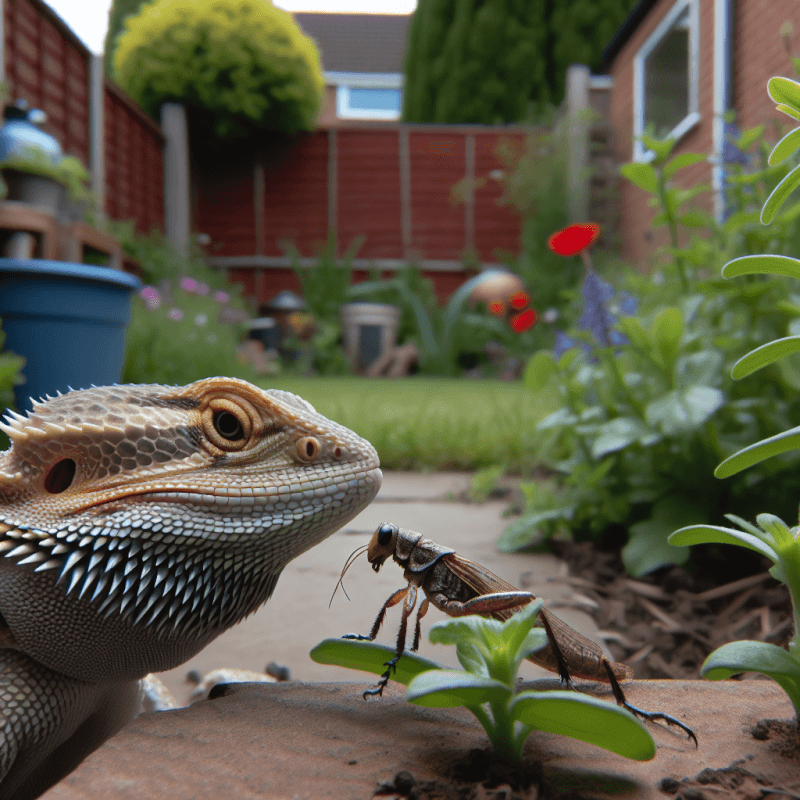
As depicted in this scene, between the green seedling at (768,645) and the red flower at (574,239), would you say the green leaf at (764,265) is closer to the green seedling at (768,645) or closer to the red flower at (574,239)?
the green seedling at (768,645)

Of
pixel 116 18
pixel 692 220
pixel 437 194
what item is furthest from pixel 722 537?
pixel 116 18

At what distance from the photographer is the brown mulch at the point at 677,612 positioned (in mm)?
1726

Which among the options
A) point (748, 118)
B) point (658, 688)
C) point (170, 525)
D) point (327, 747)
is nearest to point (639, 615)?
point (658, 688)

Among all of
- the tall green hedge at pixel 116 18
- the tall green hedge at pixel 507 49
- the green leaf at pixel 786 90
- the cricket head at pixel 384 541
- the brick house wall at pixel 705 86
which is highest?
the tall green hedge at pixel 116 18

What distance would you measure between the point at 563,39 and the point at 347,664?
579 inches

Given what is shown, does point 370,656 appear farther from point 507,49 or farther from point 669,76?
point 507,49

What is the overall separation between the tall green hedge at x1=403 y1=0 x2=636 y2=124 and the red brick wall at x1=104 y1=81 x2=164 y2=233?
7.27m

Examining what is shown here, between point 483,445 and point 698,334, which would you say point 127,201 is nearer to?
point 483,445

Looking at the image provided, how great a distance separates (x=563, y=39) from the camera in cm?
1325

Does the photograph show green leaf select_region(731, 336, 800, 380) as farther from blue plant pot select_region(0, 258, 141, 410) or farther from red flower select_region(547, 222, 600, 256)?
blue plant pot select_region(0, 258, 141, 410)

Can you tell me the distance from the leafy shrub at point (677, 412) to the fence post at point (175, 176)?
8.31 meters

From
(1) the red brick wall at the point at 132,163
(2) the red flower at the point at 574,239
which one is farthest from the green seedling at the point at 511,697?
(1) the red brick wall at the point at 132,163

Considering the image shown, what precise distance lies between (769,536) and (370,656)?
0.58m

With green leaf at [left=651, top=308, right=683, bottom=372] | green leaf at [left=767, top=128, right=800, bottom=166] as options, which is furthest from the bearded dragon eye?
green leaf at [left=651, top=308, right=683, bottom=372]
